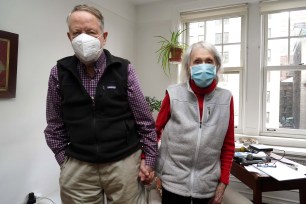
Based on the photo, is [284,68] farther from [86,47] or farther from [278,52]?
[86,47]

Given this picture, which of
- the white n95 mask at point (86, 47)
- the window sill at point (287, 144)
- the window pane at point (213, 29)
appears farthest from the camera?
the window pane at point (213, 29)

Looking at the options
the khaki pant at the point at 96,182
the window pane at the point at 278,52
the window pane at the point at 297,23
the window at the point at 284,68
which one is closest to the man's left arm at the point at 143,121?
the khaki pant at the point at 96,182

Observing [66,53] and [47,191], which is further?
[66,53]

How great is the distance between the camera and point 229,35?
304 centimetres

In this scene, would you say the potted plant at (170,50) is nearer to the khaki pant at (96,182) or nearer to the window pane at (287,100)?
the window pane at (287,100)

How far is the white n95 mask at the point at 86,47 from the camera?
885 millimetres

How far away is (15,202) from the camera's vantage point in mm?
1855

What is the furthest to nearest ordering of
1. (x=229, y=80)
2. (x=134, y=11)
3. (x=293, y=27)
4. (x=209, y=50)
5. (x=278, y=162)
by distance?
(x=134, y=11)
(x=229, y=80)
(x=293, y=27)
(x=278, y=162)
(x=209, y=50)

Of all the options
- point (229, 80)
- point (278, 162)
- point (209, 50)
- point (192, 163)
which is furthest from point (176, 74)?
point (192, 163)

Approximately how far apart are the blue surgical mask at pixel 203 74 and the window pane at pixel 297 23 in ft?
7.22

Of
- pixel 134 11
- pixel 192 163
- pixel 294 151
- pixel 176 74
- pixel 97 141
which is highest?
pixel 134 11

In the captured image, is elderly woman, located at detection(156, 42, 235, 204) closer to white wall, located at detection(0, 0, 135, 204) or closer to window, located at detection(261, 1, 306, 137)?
white wall, located at detection(0, 0, 135, 204)

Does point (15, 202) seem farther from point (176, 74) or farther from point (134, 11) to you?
point (134, 11)

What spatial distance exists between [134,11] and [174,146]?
2.90m
